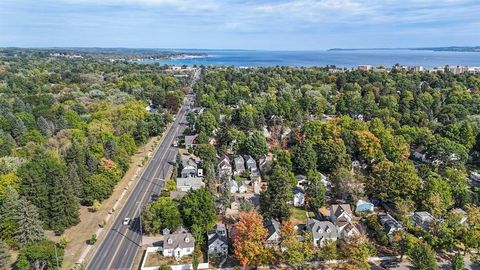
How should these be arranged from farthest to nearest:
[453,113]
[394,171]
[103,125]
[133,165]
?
[453,113], [103,125], [133,165], [394,171]

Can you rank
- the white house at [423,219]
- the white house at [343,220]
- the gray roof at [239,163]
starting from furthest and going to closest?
1. the gray roof at [239,163]
2. the white house at [423,219]
3. the white house at [343,220]

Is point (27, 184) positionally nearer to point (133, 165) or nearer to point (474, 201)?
point (133, 165)

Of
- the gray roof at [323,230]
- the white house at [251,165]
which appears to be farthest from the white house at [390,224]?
the white house at [251,165]

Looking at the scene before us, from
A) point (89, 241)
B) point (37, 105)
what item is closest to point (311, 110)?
point (89, 241)

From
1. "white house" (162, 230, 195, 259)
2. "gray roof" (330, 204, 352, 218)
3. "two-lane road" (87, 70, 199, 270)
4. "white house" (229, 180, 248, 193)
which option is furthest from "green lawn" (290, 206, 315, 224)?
"two-lane road" (87, 70, 199, 270)

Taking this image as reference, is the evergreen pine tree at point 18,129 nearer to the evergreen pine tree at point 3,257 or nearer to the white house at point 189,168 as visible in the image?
the white house at point 189,168

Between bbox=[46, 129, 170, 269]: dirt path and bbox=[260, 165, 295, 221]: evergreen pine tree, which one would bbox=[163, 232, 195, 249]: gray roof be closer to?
bbox=[46, 129, 170, 269]: dirt path

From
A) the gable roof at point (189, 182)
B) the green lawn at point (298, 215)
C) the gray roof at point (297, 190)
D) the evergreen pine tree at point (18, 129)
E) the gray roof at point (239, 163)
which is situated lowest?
the green lawn at point (298, 215)
